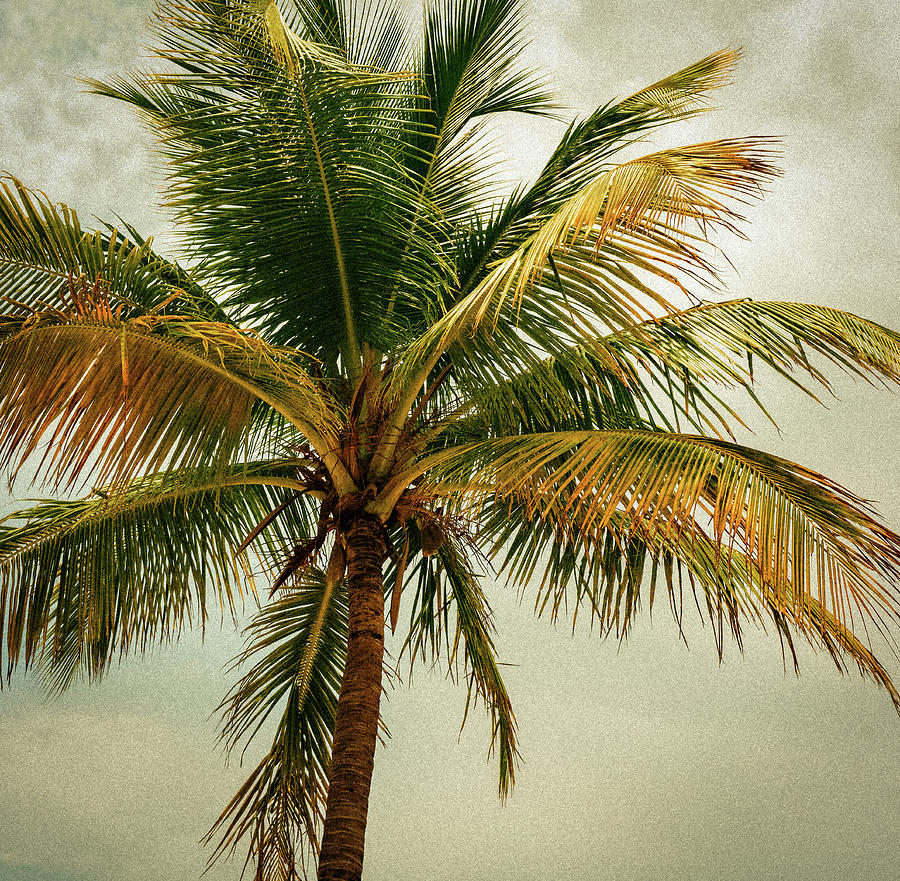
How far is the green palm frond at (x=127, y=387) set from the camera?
4.27 metres

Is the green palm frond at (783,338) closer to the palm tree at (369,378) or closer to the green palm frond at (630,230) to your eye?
the palm tree at (369,378)

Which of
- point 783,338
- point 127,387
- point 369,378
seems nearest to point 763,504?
point 783,338

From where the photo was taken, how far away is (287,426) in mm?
6535

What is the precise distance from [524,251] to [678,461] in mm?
1104

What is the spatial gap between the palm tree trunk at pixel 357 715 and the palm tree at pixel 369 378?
2 centimetres

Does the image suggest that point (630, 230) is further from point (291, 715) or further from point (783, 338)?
point (291, 715)

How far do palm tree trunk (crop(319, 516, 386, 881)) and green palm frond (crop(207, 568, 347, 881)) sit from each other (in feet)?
3.02

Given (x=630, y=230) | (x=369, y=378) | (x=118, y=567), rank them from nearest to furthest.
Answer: (x=630, y=230)
(x=369, y=378)
(x=118, y=567)

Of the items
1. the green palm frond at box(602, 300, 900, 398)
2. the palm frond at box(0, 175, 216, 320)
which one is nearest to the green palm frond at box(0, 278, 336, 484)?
the palm frond at box(0, 175, 216, 320)

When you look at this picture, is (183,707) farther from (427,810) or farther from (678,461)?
(678,461)

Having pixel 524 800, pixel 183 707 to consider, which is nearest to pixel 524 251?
pixel 524 800

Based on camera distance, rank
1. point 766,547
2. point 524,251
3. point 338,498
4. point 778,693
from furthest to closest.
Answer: point 778,693, point 338,498, point 524,251, point 766,547

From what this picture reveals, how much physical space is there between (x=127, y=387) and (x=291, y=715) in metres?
2.93

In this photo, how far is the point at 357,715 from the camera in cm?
510
